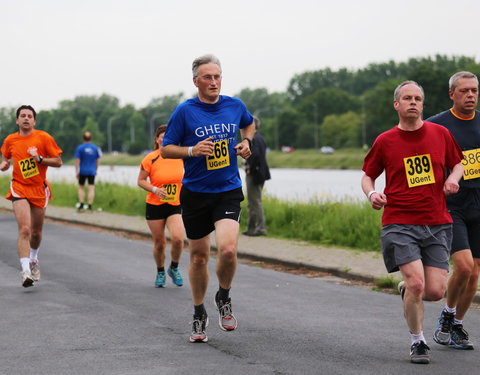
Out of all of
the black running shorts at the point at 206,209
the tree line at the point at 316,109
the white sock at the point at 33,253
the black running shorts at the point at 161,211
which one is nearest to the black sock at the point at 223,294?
the black running shorts at the point at 206,209

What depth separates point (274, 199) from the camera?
65.3 ft

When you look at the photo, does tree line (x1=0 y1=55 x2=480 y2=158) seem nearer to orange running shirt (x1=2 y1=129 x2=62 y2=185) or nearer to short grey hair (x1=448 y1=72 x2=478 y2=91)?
orange running shirt (x1=2 y1=129 x2=62 y2=185)

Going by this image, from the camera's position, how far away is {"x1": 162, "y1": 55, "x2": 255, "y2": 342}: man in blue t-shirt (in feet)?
21.4

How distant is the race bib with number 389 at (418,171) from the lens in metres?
5.88

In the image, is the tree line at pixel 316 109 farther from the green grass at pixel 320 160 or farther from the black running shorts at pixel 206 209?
the black running shorts at pixel 206 209

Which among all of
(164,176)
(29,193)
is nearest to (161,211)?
(164,176)

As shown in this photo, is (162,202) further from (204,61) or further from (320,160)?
(320,160)

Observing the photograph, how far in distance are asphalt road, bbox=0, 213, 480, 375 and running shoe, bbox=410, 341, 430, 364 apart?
0.06m

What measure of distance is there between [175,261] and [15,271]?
265 centimetres

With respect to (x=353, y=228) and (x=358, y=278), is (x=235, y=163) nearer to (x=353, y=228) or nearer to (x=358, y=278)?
(x=358, y=278)

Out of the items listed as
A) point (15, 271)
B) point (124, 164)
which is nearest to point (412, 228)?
point (15, 271)

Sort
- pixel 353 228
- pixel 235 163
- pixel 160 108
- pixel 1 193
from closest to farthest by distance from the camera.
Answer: pixel 235 163
pixel 353 228
pixel 1 193
pixel 160 108

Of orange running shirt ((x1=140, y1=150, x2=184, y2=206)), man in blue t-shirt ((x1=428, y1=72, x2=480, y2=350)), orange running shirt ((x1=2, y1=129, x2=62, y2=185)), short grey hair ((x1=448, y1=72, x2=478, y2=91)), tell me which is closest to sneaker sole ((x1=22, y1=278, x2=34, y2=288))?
orange running shirt ((x1=2, y1=129, x2=62, y2=185))

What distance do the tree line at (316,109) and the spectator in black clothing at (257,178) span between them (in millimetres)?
52434
